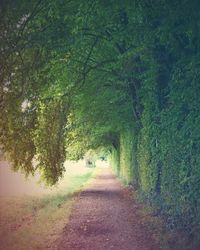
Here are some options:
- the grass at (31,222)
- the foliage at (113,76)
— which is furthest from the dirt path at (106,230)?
the foliage at (113,76)

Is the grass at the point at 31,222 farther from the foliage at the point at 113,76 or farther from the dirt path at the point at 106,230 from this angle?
the foliage at the point at 113,76

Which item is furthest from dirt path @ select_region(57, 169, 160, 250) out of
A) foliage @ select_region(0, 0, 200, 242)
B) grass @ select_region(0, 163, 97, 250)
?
foliage @ select_region(0, 0, 200, 242)

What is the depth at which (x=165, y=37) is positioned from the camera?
12008 millimetres

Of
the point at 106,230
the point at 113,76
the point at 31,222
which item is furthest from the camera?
the point at 113,76

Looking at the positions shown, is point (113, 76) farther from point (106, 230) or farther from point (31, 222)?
point (106, 230)

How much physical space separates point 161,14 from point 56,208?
12.2 m

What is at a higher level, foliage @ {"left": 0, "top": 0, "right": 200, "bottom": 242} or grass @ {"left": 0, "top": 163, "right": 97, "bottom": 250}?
foliage @ {"left": 0, "top": 0, "right": 200, "bottom": 242}

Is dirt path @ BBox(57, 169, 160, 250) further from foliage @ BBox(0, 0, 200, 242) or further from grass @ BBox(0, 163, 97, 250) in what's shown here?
foliage @ BBox(0, 0, 200, 242)

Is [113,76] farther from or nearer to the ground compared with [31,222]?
farther from the ground

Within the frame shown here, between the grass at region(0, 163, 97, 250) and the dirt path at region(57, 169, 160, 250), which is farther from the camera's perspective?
the grass at region(0, 163, 97, 250)

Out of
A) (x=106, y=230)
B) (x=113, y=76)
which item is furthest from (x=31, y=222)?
(x=113, y=76)

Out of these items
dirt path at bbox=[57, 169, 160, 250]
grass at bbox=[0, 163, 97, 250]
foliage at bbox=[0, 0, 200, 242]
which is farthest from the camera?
grass at bbox=[0, 163, 97, 250]

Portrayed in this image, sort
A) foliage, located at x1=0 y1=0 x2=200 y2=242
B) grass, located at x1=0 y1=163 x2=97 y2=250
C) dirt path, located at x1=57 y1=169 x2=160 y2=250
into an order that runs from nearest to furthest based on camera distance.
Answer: foliage, located at x1=0 y1=0 x2=200 y2=242, dirt path, located at x1=57 y1=169 x2=160 y2=250, grass, located at x1=0 y1=163 x2=97 y2=250

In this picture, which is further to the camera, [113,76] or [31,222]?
[113,76]
